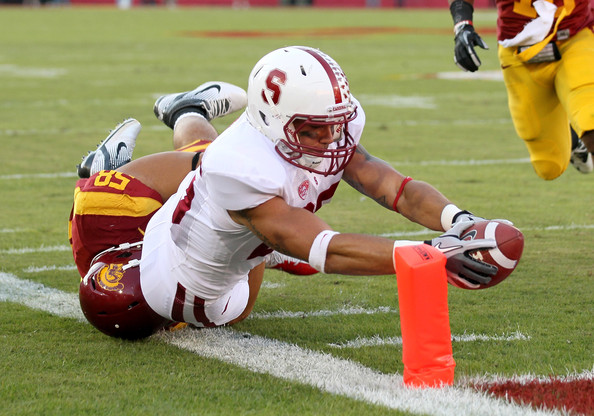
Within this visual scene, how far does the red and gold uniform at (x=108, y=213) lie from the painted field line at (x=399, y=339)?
99 cm

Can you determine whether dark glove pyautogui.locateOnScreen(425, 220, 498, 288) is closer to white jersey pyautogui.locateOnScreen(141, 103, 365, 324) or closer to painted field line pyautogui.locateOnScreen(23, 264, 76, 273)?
white jersey pyautogui.locateOnScreen(141, 103, 365, 324)

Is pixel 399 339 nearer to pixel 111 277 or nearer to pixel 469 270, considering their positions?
pixel 469 270

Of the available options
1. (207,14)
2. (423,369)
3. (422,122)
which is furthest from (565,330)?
(207,14)

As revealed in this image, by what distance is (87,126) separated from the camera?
947 cm

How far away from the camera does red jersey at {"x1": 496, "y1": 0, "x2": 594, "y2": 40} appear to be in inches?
201

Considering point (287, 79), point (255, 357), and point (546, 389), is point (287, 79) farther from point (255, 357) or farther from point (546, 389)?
point (546, 389)

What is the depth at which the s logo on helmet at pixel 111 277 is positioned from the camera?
3784 mm

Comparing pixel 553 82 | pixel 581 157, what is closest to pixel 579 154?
pixel 581 157

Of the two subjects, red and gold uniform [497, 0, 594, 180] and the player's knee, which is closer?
red and gold uniform [497, 0, 594, 180]

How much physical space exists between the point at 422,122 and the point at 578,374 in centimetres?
684

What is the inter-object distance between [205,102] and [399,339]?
80.5 inches

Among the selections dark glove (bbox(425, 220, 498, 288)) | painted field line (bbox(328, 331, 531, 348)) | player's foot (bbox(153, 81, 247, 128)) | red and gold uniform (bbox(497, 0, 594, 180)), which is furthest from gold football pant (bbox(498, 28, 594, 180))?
dark glove (bbox(425, 220, 498, 288))

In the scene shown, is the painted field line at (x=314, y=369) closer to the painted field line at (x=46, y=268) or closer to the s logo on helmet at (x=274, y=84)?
the painted field line at (x=46, y=268)

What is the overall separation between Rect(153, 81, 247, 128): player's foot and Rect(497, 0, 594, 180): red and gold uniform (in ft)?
4.58
